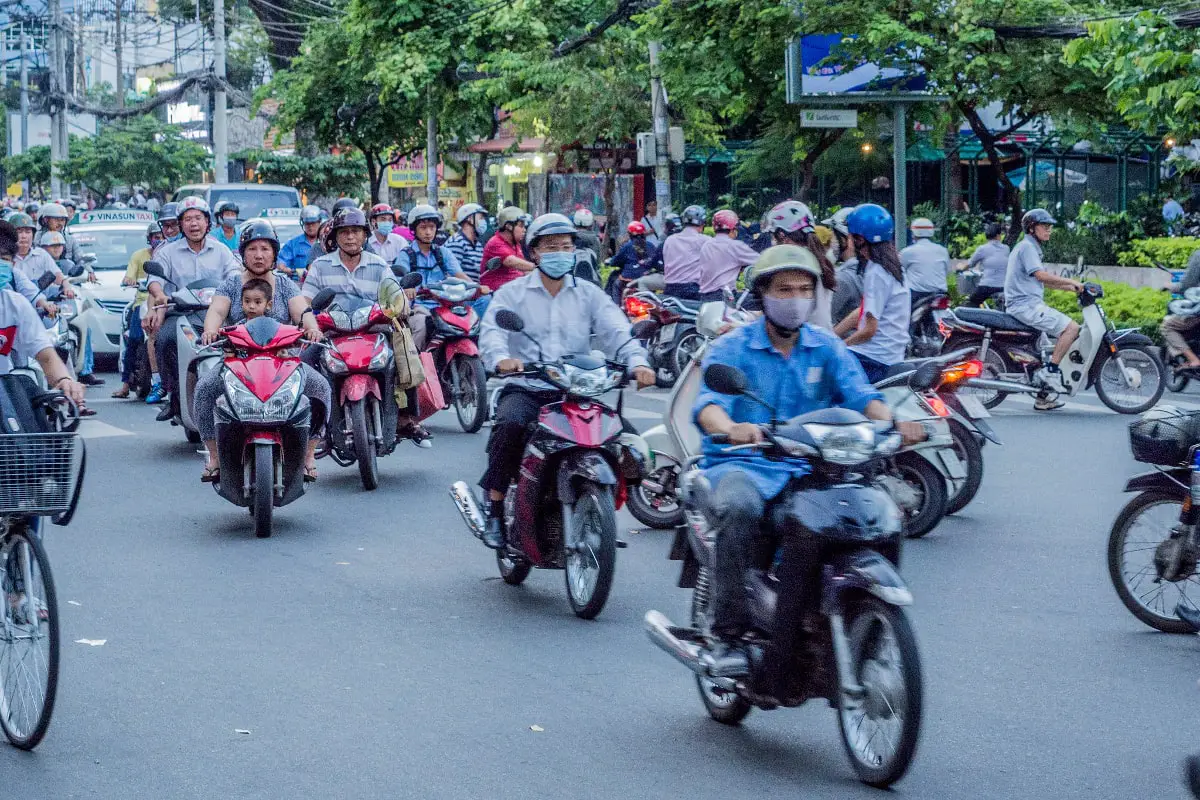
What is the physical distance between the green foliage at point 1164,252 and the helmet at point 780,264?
17.8 m

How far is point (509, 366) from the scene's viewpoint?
7562 millimetres

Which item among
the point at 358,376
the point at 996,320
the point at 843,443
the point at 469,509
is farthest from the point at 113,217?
the point at 843,443

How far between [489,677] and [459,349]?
7.73 m

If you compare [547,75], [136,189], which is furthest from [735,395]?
[136,189]

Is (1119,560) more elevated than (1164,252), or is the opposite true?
(1164,252)

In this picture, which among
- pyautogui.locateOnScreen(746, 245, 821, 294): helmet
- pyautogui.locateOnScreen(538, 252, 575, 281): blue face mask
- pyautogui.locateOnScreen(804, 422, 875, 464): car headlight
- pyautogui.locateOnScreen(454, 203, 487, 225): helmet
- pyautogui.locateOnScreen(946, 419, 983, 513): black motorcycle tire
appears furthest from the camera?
pyautogui.locateOnScreen(454, 203, 487, 225): helmet

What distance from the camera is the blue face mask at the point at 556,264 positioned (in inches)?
317

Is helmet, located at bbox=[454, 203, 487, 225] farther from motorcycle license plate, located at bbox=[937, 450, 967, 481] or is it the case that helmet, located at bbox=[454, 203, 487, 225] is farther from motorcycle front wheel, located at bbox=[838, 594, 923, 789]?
motorcycle front wheel, located at bbox=[838, 594, 923, 789]

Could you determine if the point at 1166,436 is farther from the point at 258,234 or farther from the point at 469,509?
the point at 258,234

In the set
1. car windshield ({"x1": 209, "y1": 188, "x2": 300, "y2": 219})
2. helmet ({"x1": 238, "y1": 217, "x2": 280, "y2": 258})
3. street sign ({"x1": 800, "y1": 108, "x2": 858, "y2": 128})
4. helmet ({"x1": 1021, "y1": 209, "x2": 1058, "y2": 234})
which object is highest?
street sign ({"x1": 800, "y1": 108, "x2": 858, "y2": 128})

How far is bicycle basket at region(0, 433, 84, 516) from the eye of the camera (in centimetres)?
528

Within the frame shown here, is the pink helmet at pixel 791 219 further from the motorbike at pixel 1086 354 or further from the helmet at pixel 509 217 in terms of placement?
the helmet at pixel 509 217

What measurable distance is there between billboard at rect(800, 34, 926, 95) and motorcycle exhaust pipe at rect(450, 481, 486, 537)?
50.2 ft

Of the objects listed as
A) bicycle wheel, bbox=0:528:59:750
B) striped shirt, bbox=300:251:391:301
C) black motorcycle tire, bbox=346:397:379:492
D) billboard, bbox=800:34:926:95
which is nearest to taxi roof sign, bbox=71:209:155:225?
billboard, bbox=800:34:926:95
